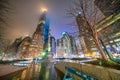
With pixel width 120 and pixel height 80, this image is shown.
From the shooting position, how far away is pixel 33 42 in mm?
110625

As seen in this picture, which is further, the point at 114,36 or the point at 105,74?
the point at 114,36

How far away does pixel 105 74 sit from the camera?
421cm

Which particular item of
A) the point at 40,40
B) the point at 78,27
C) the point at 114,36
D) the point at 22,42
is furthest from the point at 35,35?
the point at 78,27

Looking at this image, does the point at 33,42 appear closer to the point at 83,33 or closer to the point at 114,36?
the point at 114,36

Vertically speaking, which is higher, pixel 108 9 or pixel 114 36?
pixel 114 36

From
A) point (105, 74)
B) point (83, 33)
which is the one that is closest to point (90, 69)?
point (105, 74)

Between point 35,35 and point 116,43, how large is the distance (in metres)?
89.8

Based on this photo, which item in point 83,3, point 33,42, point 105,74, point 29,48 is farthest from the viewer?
point 33,42

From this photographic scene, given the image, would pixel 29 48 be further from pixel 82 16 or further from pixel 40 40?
pixel 82 16

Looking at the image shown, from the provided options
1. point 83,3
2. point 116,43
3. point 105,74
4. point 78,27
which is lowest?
point 105,74

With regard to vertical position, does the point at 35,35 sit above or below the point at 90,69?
above

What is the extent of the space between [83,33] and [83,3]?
333 cm

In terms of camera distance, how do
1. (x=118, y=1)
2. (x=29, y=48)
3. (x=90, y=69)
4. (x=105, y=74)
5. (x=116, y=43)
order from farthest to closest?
(x=29, y=48) < (x=116, y=43) < (x=118, y=1) < (x=90, y=69) < (x=105, y=74)

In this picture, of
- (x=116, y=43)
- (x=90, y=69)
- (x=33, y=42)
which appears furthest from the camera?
(x=33, y=42)
